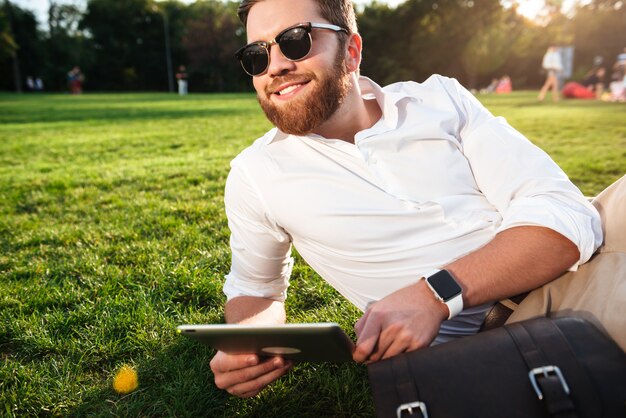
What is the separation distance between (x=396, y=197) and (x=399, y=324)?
542 mm

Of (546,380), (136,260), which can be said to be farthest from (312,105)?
(136,260)

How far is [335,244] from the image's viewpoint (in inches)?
76.2

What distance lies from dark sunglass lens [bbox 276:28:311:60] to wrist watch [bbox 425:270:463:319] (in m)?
1.18

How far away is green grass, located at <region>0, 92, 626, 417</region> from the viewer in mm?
2150

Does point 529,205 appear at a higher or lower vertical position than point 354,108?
lower

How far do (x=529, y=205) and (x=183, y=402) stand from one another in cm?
165

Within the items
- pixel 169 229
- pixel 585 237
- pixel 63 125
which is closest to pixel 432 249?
pixel 585 237

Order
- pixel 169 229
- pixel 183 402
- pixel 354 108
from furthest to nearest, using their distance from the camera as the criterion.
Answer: pixel 169 229 < pixel 354 108 < pixel 183 402

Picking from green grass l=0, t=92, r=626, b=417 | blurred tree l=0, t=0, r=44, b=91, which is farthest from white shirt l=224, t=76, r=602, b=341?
blurred tree l=0, t=0, r=44, b=91

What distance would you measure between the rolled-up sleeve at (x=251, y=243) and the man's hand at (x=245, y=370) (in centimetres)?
44

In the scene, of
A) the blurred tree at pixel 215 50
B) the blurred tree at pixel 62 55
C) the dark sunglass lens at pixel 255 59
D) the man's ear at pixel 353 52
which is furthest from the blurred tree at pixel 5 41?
the man's ear at pixel 353 52

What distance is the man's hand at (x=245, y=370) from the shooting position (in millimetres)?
1700

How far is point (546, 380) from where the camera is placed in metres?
1.26

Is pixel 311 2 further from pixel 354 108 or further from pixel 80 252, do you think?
pixel 80 252
